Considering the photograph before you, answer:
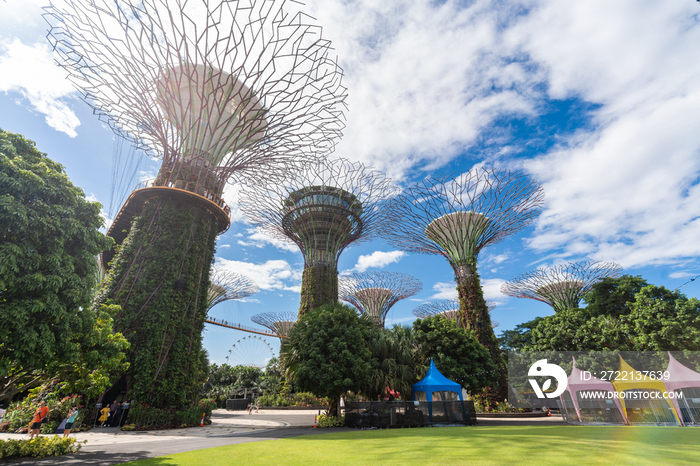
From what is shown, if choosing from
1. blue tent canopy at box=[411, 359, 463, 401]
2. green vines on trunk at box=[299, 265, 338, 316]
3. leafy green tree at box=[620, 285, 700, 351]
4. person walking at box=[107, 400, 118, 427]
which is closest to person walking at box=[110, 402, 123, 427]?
person walking at box=[107, 400, 118, 427]

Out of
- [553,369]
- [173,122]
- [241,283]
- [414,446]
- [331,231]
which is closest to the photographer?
[414,446]

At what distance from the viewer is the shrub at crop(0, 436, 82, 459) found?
8.88 m

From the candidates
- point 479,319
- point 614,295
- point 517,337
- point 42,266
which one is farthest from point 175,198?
point 517,337

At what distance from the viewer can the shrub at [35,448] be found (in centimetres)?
888

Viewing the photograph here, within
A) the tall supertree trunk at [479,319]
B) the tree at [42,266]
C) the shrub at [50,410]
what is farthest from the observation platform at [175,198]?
the tall supertree trunk at [479,319]

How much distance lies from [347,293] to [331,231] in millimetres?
22049

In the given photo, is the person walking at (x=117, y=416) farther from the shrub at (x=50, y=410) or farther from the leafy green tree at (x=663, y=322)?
the leafy green tree at (x=663, y=322)

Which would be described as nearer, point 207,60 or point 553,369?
point 207,60

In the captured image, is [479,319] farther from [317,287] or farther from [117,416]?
[117,416]

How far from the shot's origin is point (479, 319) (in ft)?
102

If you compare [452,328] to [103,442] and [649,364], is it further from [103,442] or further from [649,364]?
[103,442]

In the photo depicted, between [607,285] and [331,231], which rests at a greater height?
[331,231]

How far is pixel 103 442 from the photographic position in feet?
40.7

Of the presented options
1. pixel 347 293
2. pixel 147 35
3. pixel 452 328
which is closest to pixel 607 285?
Result: pixel 452 328
